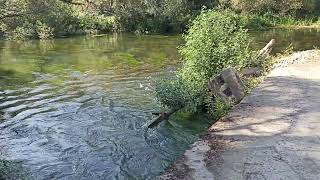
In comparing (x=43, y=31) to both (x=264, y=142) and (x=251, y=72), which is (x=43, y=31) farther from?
(x=264, y=142)

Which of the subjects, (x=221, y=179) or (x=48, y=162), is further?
(x=48, y=162)

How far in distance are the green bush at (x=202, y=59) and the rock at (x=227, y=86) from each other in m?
0.57

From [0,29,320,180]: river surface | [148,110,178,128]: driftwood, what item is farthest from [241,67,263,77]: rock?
[148,110,178,128]: driftwood

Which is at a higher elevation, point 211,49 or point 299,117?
point 211,49

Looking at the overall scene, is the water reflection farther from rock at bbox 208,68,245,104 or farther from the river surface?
rock at bbox 208,68,245,104

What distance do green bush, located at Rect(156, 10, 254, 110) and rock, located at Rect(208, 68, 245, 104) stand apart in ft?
1.87

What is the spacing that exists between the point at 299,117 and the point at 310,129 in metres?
0.90

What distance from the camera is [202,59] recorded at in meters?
13.1

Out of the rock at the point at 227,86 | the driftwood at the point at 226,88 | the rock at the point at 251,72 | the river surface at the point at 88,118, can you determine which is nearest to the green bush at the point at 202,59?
the driftwood at the point at 226,88

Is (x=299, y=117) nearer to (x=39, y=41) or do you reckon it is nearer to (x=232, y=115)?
(x=232, y=115)

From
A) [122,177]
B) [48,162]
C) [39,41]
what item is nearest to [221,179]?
[122,177]

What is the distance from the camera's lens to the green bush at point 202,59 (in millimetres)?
12475

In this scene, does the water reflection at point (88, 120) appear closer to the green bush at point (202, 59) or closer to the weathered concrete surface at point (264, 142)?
the green bush at point (202, 59)

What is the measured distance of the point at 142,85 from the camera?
1747cm
